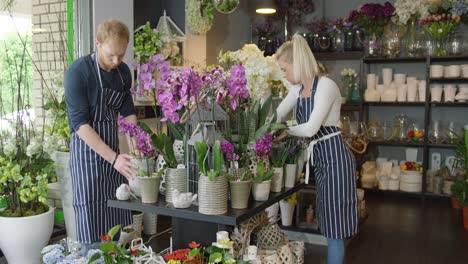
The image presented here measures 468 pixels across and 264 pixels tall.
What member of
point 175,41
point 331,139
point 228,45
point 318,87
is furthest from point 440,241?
point 228,45

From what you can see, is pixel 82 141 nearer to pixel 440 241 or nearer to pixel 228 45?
pixel 440 241

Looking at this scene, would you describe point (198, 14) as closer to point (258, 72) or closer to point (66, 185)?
point (66, 185)

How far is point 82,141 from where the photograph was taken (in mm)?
2607

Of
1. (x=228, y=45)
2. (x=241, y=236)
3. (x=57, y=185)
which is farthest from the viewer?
(x=228, y=45)

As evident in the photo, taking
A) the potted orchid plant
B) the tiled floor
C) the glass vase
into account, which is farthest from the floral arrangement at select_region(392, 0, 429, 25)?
the potted orchid plant

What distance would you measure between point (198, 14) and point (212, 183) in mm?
3546

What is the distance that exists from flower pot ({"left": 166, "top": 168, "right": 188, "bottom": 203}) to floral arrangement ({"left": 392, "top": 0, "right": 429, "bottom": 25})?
473 cm

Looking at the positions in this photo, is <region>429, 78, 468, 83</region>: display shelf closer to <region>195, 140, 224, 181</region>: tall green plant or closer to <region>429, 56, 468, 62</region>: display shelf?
<region>429, 56, 468, 62</region>: display shelf

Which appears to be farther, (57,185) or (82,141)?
(57,185)

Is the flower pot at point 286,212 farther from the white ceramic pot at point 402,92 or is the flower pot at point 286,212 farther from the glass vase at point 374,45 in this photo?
the glass vase at point 374,45

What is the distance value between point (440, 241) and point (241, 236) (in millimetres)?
2842

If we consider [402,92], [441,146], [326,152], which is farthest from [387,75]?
[326,152]

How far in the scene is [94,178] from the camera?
261 centimetres

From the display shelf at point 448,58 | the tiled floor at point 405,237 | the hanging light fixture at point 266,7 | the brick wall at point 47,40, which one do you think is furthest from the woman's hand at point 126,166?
the display shelf at point 448,58
